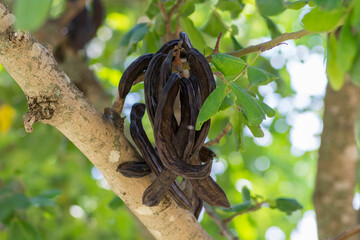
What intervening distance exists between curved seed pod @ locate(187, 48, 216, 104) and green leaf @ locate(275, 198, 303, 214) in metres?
0.89

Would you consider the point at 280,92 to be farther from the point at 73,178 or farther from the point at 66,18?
the point at 73,178

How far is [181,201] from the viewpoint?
142cm

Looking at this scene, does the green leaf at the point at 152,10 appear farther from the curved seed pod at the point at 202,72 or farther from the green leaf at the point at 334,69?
the green leaf at the point at 334,69

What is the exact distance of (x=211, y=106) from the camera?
1189 millimetres

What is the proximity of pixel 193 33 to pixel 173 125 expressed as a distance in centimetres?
75

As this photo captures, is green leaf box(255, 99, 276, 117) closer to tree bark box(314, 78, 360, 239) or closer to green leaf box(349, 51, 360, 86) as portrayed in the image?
green leaf box(349, 51, 360, 86)

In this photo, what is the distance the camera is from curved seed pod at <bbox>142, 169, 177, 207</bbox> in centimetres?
133

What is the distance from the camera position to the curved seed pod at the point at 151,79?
1.31m

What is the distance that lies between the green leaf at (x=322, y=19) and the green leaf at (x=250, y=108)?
329 mm

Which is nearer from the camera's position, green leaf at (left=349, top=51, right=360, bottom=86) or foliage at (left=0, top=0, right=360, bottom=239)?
green leaf at (left=349, top=51, right=360, bottom=86)

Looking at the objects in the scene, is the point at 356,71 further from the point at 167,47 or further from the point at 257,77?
the point at 167,47

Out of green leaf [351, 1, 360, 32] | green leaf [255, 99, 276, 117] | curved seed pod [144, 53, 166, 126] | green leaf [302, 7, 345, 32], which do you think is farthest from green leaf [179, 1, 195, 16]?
green leaf [351, 1, 360, 32]

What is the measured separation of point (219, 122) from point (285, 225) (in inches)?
126

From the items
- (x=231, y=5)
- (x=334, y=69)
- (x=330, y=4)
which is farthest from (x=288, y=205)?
(x=330, y=4)
